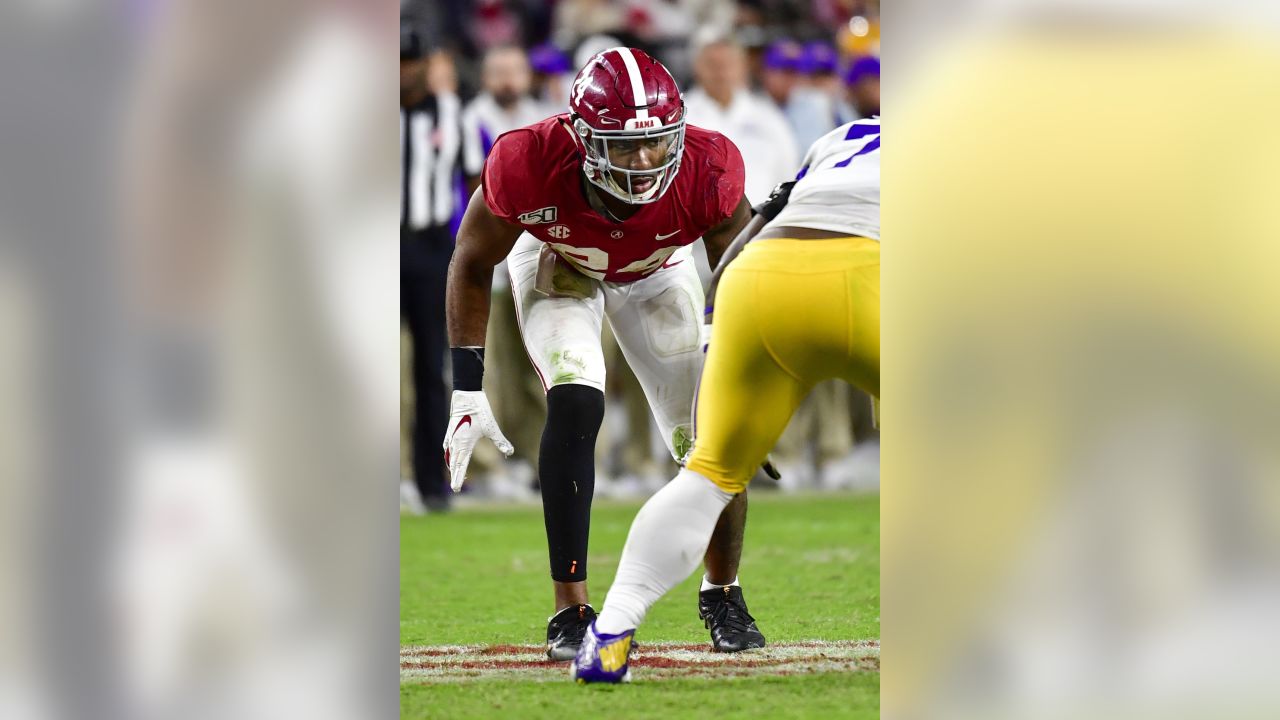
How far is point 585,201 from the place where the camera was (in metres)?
4.09

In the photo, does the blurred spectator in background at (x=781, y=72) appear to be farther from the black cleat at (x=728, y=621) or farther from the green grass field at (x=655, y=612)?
the black cleat at (x=728, y=621)

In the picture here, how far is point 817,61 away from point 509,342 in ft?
8.16

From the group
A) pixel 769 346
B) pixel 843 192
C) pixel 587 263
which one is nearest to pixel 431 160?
pixel 587 263

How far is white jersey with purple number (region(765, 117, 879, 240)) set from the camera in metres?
3.47

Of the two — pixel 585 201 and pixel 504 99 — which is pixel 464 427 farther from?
pixel 504 99

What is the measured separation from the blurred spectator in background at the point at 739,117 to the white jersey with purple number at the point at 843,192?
4.81m

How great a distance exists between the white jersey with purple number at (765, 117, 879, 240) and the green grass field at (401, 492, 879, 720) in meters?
1.09

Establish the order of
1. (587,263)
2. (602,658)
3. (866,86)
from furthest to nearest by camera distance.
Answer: (866,86) < (587,263) < (602,658)

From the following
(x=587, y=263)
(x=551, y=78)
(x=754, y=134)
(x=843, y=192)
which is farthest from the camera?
(x=551, y=78)

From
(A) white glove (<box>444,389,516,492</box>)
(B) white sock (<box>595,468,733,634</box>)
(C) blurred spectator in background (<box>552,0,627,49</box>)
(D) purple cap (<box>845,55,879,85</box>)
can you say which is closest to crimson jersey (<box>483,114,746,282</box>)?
(A) white glove (<box>444,389,516,492</box>)

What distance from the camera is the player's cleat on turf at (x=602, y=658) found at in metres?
3.60

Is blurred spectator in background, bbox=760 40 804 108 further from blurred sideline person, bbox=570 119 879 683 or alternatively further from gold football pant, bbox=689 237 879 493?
gold football pant, bbox=689 237 879 493
